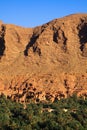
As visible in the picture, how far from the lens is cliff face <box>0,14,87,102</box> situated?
3150 inches

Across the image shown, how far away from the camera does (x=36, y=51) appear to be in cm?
9344

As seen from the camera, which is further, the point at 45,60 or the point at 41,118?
the point at 45,60

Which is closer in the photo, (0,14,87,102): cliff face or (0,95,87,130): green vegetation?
(0,95,87,130): green vegetation

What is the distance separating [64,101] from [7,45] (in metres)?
29.5

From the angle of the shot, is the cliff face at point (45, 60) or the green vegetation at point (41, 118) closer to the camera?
the green vegetation at point (41, 118)

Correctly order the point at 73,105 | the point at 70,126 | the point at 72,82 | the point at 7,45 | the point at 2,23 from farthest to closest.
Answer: the point at 2,23 < the point at 7,45 < the point at 72,82 < the point at 73,105 < the point at 70,126

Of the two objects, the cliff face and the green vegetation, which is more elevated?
the cliff face

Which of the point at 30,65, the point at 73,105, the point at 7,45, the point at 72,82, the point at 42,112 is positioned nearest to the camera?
the point at 42,112

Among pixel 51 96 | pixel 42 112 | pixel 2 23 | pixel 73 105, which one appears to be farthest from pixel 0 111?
pixel 2 23

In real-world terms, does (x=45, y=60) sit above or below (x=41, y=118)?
above

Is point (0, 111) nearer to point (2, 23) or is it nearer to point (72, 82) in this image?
point (72, 82)

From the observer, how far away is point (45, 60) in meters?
90.7

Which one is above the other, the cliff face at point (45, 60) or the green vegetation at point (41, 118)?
the cliff face at point (45, 60)

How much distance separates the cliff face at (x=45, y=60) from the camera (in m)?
80.0
